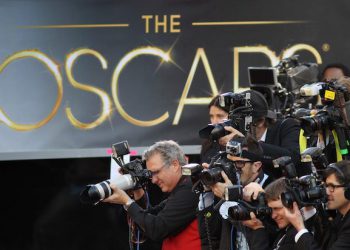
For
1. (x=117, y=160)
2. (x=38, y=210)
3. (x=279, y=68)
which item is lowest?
(x=38, y=210)

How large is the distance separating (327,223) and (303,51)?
117 inches

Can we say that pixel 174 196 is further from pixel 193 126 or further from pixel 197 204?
pixel 193 126

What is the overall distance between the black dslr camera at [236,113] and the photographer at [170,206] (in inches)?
22.7

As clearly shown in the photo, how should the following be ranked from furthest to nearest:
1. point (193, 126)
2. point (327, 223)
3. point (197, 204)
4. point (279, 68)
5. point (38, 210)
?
point (38, 210) < point (193, 126) < point (279, 68) < point (197, 204) < point (327, 223)

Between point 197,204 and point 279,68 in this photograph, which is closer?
point 197,204

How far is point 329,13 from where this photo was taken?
25.2 feet

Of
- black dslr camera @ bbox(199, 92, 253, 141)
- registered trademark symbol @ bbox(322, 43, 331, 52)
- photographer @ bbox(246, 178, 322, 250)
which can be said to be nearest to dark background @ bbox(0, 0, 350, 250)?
registered trademark symbol @ bbox(322, 43, 331, 52)

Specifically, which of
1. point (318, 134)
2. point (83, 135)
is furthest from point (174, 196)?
point (83, 135)

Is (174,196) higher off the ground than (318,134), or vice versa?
(318,134)

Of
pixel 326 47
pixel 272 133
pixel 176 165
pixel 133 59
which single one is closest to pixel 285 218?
pixel 272 133

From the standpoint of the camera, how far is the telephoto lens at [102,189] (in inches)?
223

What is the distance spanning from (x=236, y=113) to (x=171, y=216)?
0.85m

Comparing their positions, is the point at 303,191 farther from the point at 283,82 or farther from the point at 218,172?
the point at 283,82

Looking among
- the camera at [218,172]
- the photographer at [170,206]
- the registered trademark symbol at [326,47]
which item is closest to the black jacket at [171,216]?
the photographer at [170,206]
